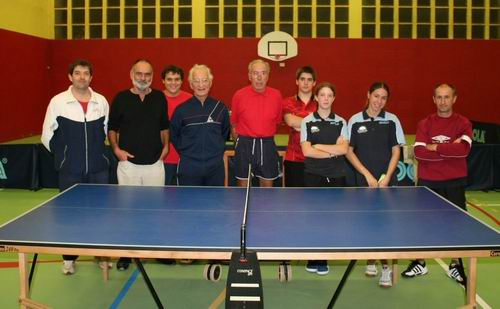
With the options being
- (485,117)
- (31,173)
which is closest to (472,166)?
(31,173)

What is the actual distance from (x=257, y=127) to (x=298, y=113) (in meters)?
0.41

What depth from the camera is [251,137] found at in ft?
16.5

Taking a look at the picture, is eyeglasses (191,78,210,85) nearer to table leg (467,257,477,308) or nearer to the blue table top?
the blue table top

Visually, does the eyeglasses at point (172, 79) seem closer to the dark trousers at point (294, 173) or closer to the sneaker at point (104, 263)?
the dark trousers at point (294, 173)

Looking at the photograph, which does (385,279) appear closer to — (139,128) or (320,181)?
(320,181)

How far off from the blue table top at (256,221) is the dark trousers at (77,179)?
366 mm

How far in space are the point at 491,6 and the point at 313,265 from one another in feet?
44.1

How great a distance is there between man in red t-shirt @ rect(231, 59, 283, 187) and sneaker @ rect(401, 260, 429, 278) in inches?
57.9

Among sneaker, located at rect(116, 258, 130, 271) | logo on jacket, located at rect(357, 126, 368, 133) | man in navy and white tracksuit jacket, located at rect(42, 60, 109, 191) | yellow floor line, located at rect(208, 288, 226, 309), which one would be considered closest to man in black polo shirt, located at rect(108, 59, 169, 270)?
sneaker, located at rect(116, 258, 130, 271)

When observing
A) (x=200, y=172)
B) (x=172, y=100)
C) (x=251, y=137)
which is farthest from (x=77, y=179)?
(x=251, y=137)

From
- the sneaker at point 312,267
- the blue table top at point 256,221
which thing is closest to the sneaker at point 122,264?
the blue table top at point 256,221

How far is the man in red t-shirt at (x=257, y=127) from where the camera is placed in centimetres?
501

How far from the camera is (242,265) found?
251cm

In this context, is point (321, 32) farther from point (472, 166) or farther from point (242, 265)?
point (242, 265)
